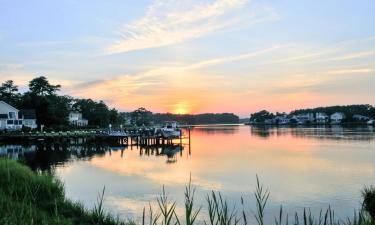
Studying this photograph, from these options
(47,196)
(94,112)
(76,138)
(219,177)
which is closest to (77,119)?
(94,112)

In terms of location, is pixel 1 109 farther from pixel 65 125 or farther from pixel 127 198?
pixel 127 198

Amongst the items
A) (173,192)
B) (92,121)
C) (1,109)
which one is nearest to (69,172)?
(173,192)

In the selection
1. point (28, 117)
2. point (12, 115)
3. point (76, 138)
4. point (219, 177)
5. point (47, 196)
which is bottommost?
point (219, 177)

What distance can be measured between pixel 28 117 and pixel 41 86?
1321cm

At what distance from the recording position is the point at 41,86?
105m

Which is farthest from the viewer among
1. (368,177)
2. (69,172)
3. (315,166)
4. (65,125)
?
(65,125)

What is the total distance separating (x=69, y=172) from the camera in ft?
131

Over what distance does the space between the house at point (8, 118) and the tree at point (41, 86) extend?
38.5ft

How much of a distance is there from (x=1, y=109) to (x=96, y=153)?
42714 mm

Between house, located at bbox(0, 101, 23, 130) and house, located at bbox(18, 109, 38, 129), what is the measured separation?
37.8 inches

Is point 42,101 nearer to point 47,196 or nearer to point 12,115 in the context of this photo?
point 12,115

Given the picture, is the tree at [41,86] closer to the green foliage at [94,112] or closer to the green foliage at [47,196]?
the green foliage at [94,112]

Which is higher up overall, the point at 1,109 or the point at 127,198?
the point at 1,109

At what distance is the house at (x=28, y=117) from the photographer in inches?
3708
